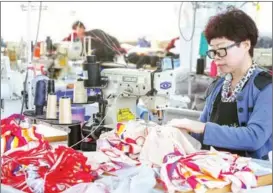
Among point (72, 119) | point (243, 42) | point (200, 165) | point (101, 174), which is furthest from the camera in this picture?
point (72, 119)

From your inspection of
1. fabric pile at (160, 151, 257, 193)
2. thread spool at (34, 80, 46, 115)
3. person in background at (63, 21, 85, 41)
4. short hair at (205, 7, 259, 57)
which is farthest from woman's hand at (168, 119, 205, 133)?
person in background at (63, 21, 85, 41)

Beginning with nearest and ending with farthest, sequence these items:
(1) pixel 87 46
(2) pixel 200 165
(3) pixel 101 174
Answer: (2) pixel 200 165 < (3) pixel 101 174 < (1) pixel 87 46

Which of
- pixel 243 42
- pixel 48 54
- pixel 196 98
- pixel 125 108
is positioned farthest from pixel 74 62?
pixel 243 42

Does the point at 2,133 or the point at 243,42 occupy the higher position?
the point at 243,42

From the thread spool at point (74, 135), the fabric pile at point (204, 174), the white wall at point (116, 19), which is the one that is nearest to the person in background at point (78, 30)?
the white wall at point (116, 19)

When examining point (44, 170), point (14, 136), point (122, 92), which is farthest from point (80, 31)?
point (44, 170)

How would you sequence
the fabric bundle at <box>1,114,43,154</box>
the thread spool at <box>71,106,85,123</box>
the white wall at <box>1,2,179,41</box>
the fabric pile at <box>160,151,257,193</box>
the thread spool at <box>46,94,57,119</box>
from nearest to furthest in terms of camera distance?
the fabric pile at <box>160,151,257,193</box> → the fabric bundle at <box>1,114,43,154</box> → the thread spool at <box>46,94,57,119</box> → the thread spool at <box>71,106,85,123</box> → the white wall at <box>1,2,179,41</box>

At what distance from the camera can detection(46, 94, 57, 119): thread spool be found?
2301 mm

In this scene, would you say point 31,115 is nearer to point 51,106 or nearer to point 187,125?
point 51,106

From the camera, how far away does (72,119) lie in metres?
2.32

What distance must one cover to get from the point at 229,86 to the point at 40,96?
0.94 meters

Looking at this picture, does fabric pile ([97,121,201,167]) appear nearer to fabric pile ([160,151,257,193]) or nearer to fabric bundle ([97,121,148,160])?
fabric bundle ([97,121,148,160])

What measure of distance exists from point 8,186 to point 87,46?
3.96 m

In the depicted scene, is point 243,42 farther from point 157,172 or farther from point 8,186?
point 8,186
